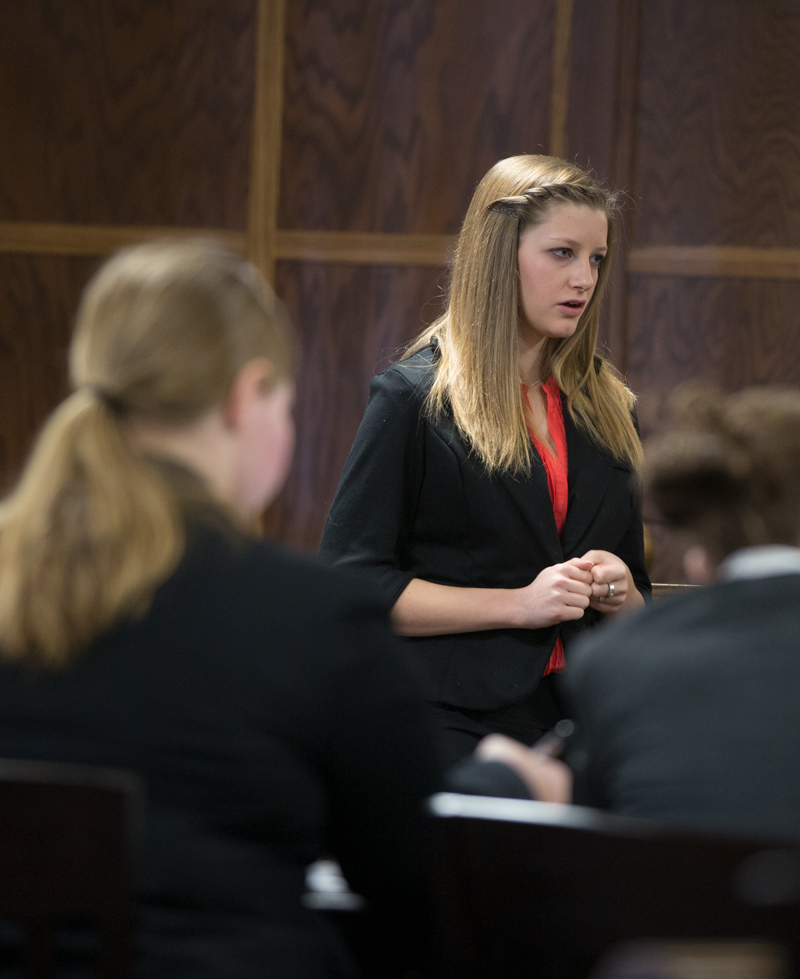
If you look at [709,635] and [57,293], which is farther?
[57,293]

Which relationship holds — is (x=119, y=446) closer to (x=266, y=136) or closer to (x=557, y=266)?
(x=557, y=266)

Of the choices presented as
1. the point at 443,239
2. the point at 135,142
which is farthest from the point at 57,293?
the point at 443,239

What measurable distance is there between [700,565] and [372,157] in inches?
118

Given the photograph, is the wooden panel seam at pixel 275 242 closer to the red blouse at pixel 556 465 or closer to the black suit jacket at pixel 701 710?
the red blouse at pixel 556 465

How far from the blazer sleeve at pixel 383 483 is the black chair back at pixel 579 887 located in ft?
3.61

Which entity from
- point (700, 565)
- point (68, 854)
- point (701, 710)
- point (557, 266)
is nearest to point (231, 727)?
point (68, 854)

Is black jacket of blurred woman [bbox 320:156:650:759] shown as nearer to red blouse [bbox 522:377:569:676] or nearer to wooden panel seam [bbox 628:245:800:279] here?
red blouse [bbox 522:377:569:676]

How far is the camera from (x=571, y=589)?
214 cm

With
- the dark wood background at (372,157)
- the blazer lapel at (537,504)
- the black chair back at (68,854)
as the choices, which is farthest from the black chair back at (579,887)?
the dark wood background at (372,157)

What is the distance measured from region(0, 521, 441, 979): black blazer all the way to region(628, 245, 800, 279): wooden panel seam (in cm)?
307

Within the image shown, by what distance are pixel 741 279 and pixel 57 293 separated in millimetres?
2320

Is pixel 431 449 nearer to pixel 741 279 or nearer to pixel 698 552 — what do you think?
pixel 698 552

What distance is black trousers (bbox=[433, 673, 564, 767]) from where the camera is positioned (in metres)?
2.18

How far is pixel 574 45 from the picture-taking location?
393 cm
